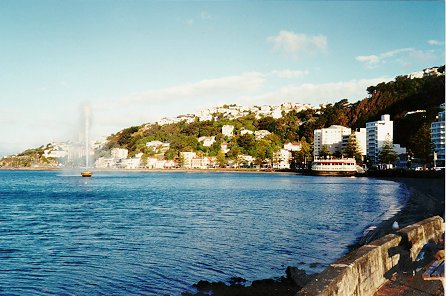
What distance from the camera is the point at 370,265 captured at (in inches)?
313

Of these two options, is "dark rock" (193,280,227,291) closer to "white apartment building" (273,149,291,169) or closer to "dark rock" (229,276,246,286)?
"dark rock" (229,276,246,286)

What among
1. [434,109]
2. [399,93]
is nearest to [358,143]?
[434,109]

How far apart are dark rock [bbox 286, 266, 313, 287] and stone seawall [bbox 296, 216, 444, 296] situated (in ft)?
10.5

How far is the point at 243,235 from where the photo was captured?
20516mm

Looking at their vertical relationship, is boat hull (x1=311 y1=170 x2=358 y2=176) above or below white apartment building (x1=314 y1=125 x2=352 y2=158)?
below

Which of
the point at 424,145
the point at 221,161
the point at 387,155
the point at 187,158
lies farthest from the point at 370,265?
the point at 187,158

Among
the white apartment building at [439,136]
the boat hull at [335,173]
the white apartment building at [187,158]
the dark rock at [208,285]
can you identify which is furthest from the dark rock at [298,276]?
the white apartment building at [187,158]

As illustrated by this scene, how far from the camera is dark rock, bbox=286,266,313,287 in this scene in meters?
12.0

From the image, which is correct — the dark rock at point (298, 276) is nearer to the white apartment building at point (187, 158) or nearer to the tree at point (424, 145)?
the tree at point (424, 145)

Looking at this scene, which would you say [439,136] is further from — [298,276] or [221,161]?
[298,276]

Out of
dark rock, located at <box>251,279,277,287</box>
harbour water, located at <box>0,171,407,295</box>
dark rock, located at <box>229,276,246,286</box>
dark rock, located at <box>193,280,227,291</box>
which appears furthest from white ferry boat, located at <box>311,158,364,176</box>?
dark rock, located at <box>193,280,227,291</box>

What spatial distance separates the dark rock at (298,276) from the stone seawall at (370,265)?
3192 millimetres

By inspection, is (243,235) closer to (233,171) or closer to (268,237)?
(268,237)

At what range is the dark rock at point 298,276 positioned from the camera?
11992 millimetres
